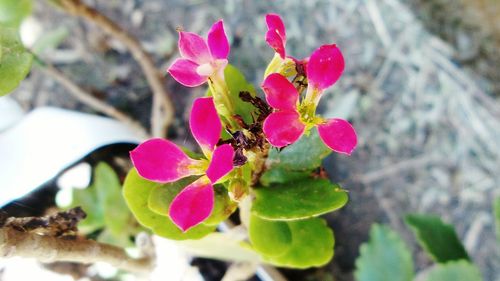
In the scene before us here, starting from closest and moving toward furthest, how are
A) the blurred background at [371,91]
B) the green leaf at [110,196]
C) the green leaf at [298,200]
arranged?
the green leaf at [298,200] → the green leaf at [110,196] → the blurred background at [371,91]

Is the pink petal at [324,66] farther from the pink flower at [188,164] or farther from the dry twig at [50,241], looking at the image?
the dry twig at [50,241]

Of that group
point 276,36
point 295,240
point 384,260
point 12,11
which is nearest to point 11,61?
point 12,11

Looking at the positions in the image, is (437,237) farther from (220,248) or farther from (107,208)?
(107,208)

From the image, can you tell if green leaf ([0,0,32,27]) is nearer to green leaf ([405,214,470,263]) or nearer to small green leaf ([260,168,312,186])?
small green leaf ([260,168,312,186])

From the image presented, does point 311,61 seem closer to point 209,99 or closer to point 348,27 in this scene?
point 209,99

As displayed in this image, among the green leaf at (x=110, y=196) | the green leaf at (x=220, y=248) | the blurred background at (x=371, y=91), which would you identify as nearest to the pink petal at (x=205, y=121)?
the green leaf at (x=220, y=248)

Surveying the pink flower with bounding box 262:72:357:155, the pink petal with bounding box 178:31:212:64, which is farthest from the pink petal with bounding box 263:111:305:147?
the pink petal with bounding box 178:31:212:64
